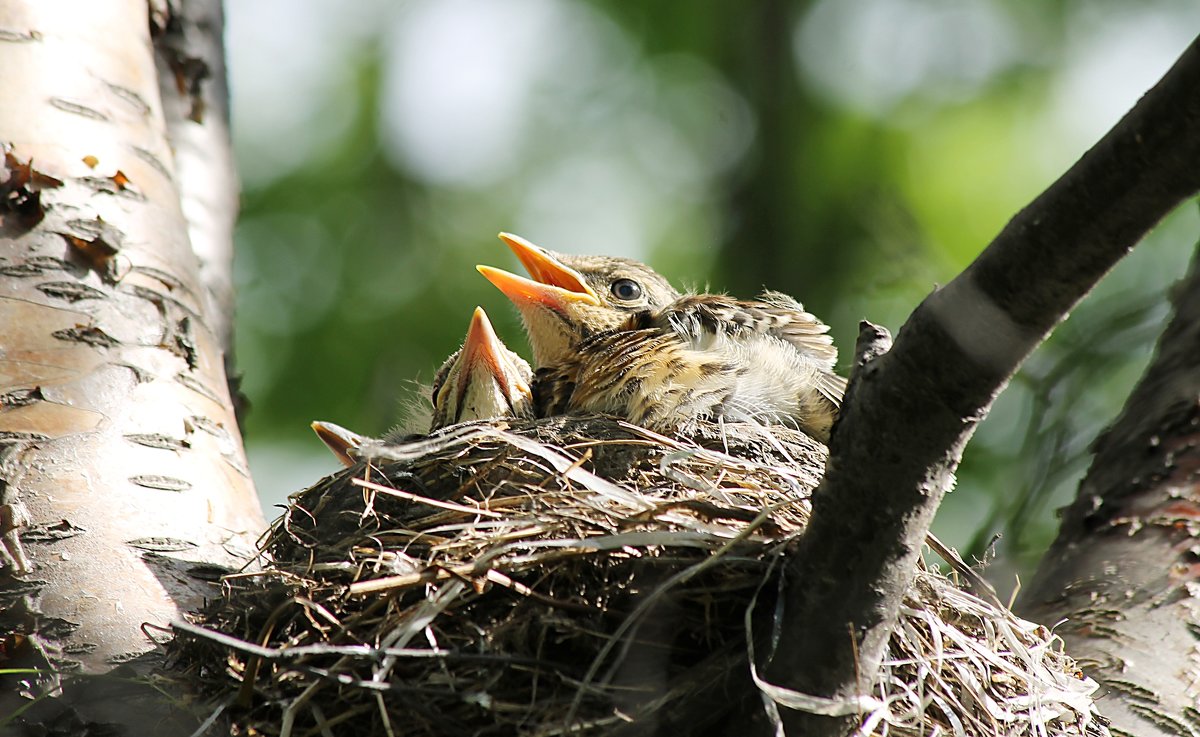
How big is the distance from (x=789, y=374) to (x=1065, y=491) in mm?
1508

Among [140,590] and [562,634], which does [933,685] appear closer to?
[562,634]

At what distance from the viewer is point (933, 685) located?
221 cm

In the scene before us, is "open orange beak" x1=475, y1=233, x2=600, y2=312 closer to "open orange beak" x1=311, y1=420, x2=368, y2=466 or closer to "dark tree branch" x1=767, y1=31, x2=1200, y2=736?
"open orange beak" x1=311, y1=420, x2=368, y2=466

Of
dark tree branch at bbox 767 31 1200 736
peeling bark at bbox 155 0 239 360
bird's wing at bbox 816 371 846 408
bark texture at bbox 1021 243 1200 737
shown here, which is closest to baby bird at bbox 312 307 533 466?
peeling bark at bbox 155 0 239 360

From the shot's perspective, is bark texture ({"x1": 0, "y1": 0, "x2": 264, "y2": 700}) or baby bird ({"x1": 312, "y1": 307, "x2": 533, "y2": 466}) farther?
baby bird ({"x1": 312, "y1": 307, "x2": 533, "y2": 466})

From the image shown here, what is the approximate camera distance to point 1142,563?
3.23m

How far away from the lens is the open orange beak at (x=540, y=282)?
4.20 meters

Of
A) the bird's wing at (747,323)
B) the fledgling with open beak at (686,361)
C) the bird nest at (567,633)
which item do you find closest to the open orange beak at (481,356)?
the fledgling with open beak at (686,361)

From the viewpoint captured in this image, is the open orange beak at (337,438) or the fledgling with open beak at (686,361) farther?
the open orange beak at (337,438)

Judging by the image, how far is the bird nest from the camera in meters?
2.07

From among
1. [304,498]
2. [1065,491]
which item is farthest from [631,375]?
A: [1065,491]

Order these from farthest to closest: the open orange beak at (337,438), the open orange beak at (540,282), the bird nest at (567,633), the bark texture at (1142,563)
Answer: the open orange beak at (540,282)
the open orange beak at (337,438)
the bark texture at (1142,563)
the bird nest at (567,633)

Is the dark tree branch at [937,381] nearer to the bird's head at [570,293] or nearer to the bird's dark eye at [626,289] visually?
the bird's head at [570,293]

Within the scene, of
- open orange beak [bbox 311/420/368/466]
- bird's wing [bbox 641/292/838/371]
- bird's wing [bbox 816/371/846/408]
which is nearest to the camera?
bird's wing [bbox 816/371/846/408]
